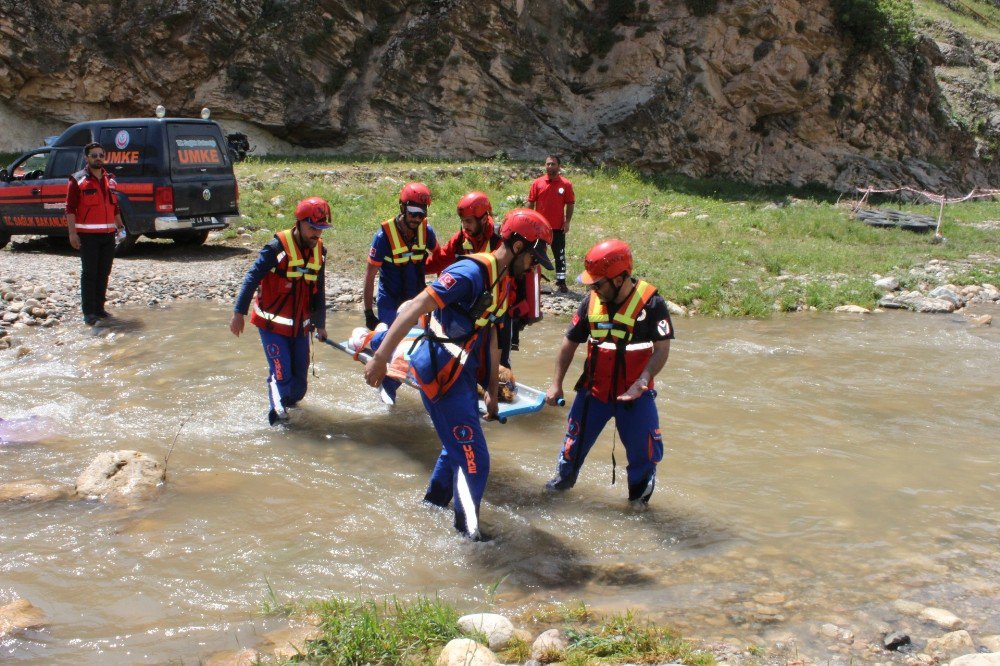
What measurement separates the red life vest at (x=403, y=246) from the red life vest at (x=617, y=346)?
2.36 metres

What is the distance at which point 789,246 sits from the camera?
47.1 feet

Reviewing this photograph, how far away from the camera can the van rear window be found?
40.6 feet

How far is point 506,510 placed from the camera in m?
5.22

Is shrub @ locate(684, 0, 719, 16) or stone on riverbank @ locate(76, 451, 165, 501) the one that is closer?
stone on riverbank @ locate(76, 451, 165, 501)

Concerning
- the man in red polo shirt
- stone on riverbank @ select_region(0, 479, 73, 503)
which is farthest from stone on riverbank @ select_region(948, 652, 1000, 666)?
the man in red polo shirt

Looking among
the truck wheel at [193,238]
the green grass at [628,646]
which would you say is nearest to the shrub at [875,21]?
the truck wheel at [193,238]

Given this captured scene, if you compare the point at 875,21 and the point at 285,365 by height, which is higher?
the point at 875,21

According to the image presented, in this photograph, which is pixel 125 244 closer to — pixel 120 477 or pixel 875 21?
pixel 120 477

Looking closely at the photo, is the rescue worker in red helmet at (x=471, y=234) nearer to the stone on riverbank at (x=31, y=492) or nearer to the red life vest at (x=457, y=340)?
the red life vest at (x=457, y=340)

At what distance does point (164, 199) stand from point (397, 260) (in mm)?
6875

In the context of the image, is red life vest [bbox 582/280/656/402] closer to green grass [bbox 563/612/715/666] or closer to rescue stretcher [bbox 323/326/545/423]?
rescue stretcher [bbox 323/326/545/423]

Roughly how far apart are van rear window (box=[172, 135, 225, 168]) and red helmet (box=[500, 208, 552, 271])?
A: 31.2ft

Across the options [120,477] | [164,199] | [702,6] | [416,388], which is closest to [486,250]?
[416,388]

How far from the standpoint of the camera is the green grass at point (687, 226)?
11.8 m
